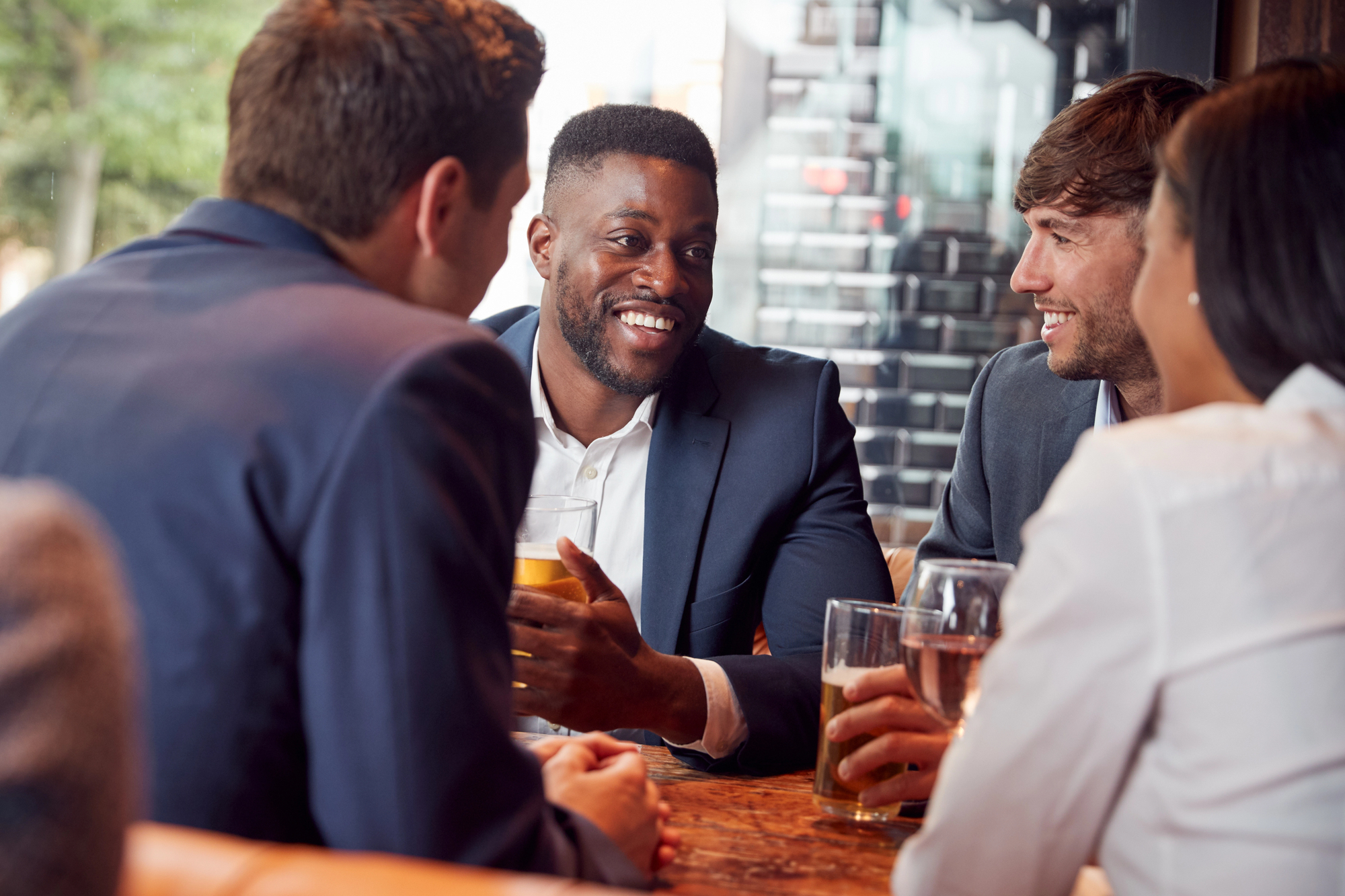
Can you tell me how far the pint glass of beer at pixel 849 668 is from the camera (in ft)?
3.67

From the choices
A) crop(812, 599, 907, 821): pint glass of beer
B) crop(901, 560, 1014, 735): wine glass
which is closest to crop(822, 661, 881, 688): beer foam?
crop(812, 599, 907, 821): pint glass of beer

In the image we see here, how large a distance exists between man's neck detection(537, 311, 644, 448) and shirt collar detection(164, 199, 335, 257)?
1166mm

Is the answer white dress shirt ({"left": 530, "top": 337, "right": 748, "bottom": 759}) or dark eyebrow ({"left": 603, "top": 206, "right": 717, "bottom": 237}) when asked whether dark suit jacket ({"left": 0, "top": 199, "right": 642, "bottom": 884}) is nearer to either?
white dress shirt ({"left": 530, "top": 337, "right": 748, "bottom": 759})

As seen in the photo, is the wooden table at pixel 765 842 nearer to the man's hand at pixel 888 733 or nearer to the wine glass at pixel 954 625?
the man's hand at pixel 888 733

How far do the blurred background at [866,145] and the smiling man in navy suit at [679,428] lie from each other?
6.11 feet

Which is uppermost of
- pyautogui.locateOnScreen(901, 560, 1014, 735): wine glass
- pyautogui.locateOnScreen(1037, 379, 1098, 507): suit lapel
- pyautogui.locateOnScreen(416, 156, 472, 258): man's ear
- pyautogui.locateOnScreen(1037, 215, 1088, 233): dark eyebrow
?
pyautogui.locateOnScreen(1037, 215, 1088, 233): dark eyebrow

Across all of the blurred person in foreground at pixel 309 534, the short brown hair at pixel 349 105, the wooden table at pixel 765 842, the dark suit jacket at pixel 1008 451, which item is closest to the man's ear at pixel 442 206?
the short brown hair at pixel 349 105

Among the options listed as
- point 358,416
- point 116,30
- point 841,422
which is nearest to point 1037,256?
point 841,422

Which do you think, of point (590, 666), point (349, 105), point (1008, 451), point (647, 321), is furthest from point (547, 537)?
point (1008, 451)

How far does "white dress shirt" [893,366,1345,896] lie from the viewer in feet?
2.35

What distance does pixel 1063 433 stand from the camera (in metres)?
2.16

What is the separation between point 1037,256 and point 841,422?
1.91ft

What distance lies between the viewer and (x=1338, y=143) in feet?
2.75

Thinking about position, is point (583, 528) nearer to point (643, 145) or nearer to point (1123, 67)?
point (643, 145)
